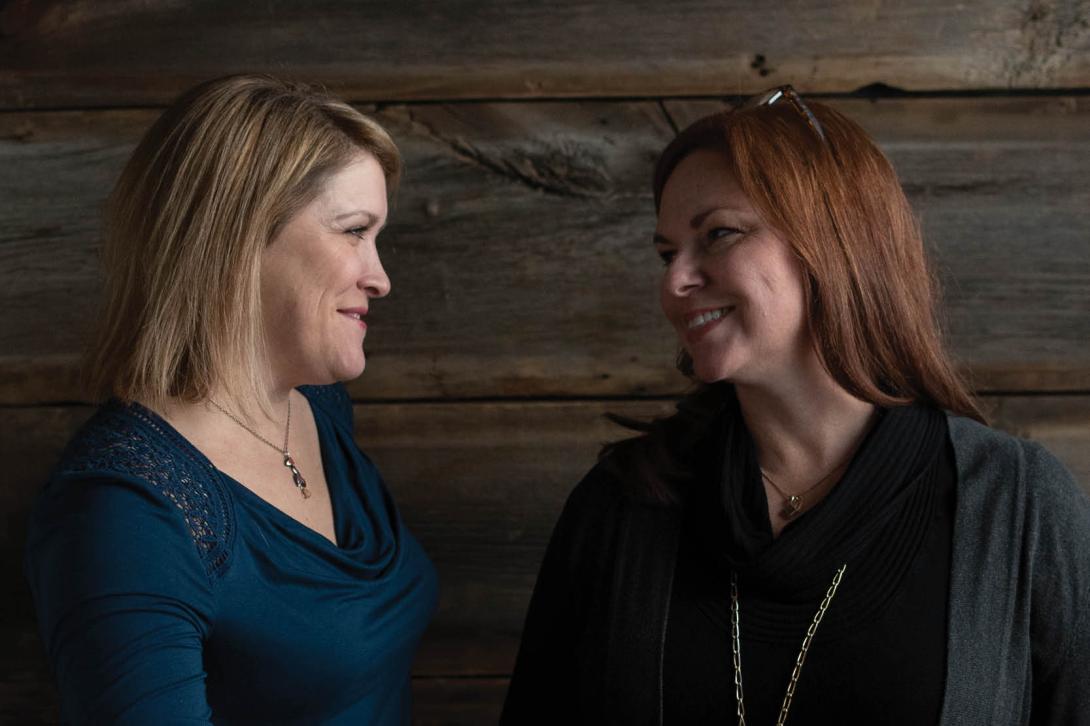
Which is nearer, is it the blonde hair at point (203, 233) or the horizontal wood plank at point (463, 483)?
the blonde hair at point (203, 233)

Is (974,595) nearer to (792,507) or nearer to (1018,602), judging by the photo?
(1018,602)

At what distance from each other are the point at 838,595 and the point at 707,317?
330 millimetres

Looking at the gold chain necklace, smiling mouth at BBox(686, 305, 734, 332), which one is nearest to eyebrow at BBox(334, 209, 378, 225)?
smiling mouth at BBox(686, 305, 734, 332)

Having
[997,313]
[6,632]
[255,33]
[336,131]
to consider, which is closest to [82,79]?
[255,33]

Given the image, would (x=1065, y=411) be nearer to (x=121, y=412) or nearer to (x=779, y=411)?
(x=779, y=411)

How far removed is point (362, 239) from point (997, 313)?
880mm

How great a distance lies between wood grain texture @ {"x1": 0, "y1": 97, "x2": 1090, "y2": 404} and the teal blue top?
0.34 m

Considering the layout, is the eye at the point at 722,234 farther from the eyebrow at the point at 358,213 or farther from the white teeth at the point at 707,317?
the eyebrow at the point at 358,213

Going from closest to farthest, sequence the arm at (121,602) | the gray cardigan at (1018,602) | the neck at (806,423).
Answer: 1. the arm at (121,602)
2. the gray cardigan at (1018,602)
3. the neck at (806,423)

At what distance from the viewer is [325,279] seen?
3.80 feet

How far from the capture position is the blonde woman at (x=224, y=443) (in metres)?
0.99

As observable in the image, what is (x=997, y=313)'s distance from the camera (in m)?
1.48

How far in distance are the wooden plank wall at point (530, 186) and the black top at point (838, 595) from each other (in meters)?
0.38

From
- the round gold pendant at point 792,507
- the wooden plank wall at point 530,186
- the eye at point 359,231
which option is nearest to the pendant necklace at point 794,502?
the round gold pendant at point 792,507
